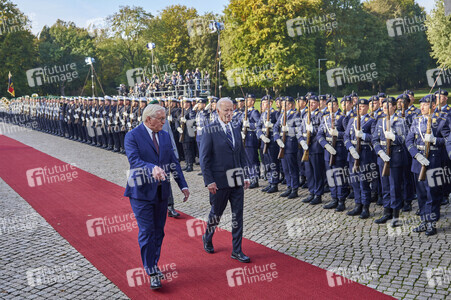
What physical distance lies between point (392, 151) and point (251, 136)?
14.4 feet

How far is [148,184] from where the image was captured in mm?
5633

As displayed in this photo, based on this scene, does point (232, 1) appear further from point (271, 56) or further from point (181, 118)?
point (181, 118)

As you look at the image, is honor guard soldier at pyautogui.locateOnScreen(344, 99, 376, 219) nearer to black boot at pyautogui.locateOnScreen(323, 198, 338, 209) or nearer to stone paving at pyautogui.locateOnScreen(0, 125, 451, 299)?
stone paving at pyautogui.locateOnScreen(0, 125, 451, 299)

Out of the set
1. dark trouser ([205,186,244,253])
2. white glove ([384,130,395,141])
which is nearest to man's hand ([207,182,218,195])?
dark trouser ([205,186,244,253])

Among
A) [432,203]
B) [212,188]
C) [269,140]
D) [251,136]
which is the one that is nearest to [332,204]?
[432,203]

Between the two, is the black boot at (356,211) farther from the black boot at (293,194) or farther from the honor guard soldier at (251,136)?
the honor guard soldier at (251,136)

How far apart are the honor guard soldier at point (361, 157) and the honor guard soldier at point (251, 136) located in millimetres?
3346

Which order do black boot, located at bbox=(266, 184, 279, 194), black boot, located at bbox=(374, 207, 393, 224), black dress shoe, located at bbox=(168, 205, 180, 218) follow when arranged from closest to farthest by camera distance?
black boot, located at bbox=(374, 207, 393, 224), black dress shoe, located at bbox=(168, 205, 180, 218), black boot, located at bbox=(266, 184, 279, 194)

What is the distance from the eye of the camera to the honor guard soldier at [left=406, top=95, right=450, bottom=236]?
719 centimetres

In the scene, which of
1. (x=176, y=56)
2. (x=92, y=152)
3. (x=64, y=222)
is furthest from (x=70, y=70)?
(x=64, y=222)

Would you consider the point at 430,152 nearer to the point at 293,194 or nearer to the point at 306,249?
the point at 306,249

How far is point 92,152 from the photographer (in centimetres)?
1973

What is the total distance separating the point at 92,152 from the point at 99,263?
13862mm

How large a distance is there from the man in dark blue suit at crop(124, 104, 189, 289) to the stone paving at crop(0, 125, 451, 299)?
24.9 inches
